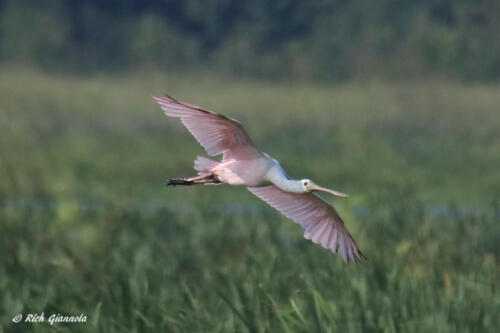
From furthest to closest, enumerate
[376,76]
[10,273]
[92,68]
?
[92,68] < [376,76] < [10,273]

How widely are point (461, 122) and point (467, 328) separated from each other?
1793 centimetres

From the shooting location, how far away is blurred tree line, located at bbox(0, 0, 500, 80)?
26.9m

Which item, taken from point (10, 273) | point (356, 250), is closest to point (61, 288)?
point (10, 273)

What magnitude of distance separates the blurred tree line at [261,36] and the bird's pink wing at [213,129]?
878 inches

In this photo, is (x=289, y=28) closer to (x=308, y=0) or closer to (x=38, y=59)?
(x=308, y=0)

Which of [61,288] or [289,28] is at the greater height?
[61,288]

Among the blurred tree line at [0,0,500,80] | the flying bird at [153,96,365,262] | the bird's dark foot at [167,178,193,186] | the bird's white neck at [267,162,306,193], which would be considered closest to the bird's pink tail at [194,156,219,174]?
the flying bird at [153,96,365,262]

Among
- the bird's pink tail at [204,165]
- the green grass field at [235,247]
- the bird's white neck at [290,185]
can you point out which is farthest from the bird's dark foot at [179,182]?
the green grass field at [235,247]

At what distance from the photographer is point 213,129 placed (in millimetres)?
3346

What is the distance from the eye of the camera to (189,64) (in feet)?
91.2

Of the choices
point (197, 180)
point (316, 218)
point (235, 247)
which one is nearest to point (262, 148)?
point (235, 247)

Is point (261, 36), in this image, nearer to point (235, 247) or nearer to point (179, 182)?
point (235, 247)

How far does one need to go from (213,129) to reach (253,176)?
337 millimetres

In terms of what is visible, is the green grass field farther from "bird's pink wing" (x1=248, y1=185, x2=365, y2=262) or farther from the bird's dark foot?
the bird's dark foot
